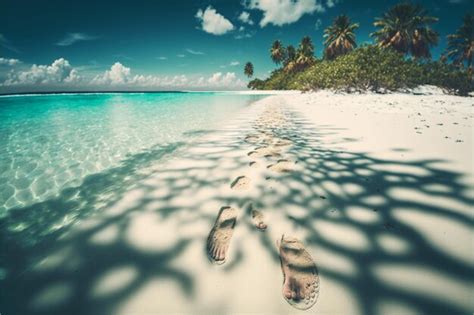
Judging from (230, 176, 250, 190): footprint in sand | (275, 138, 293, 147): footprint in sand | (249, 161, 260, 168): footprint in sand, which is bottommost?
(230, 176, 250, 190): footprint in sand

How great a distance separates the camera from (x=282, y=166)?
9.78 feet

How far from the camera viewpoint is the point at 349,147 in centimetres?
361

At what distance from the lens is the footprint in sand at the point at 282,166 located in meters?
2.84

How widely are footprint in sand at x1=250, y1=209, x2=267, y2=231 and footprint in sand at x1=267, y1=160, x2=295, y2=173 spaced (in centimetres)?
101

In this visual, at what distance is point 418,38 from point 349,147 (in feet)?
108

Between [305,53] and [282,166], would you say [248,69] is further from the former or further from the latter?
[282,166]

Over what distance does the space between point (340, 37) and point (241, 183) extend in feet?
135

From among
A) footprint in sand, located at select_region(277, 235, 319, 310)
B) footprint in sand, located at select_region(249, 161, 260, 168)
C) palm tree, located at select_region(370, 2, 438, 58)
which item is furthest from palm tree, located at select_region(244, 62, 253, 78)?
footprint in sand, located at select_region(277, 235, 319, 310)

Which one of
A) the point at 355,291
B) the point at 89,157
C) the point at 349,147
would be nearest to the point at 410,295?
the point at 355,291

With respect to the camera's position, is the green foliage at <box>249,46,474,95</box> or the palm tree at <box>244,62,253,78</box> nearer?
the green foliage at <box>249,46,474,95</box>

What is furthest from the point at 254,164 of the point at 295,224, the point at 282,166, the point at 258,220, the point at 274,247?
the point at 274,247

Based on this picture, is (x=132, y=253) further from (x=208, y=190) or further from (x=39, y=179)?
(x=39, y=179)

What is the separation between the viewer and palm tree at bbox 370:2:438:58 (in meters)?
24.3

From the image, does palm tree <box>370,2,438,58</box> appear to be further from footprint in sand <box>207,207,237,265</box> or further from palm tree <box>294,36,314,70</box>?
footprint in sand <box>207,207,237,265</box>
